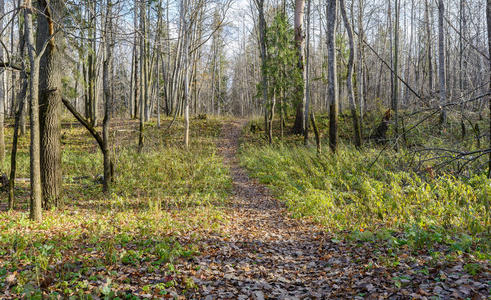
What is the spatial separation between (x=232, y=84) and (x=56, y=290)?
171 feet

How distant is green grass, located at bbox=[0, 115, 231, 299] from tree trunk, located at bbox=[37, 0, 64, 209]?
571 millimetres

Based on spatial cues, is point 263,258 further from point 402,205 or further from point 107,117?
point 107,117

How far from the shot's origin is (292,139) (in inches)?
704

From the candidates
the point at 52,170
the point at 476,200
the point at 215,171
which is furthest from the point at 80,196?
the point at 476,200

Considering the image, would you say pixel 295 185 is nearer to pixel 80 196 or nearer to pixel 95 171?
pixel 80 196

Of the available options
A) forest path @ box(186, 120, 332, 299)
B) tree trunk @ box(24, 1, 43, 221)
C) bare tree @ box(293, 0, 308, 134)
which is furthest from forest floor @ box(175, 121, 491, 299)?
bare tree @ box(293, 0, 308, 134)

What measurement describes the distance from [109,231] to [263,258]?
2.74m

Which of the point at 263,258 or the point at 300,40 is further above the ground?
the point at 300,40

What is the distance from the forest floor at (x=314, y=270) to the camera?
2984 millimetres

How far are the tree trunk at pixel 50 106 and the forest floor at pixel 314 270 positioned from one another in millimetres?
3920

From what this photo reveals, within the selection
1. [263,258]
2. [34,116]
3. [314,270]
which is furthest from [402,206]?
[34,116]

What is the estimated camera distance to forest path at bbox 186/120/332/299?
3.31m

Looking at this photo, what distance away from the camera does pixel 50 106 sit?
6.12 metres

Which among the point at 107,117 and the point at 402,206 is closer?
the point at 402,206
